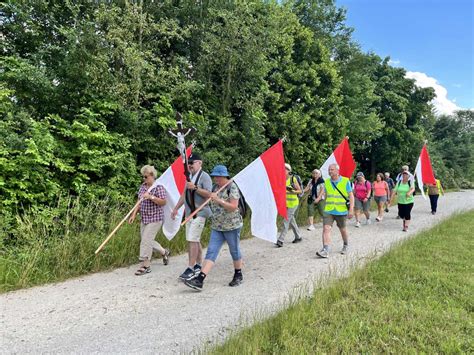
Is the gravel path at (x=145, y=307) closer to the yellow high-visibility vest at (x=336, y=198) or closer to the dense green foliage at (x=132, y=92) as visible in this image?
the yellow high-visibility vest at (x=336, y=198)

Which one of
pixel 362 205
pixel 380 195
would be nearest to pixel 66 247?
pixel 362 205

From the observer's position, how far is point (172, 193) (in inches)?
253

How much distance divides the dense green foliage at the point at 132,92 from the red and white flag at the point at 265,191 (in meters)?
4.04

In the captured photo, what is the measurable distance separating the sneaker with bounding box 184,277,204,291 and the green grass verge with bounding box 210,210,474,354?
4.85 ft

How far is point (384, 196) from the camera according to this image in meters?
12.4

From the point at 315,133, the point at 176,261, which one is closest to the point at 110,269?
the point at 176,261

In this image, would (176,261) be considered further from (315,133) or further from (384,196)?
(315,133)

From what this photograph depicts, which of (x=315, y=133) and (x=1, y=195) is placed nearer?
(x=1, y=195)

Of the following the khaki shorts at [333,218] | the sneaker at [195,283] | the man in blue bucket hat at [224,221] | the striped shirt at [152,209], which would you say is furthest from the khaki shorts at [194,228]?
the khaki shorts at [333,218]

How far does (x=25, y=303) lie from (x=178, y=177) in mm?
3115

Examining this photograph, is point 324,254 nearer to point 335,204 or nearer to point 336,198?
point 335,204

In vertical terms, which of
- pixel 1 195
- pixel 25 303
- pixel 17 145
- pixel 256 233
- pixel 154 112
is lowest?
pixel 25 303

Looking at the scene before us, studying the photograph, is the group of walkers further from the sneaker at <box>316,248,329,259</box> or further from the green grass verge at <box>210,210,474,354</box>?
the green grass verge at <box>210,210,474,354</box>

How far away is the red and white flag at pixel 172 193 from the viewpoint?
249 inches
